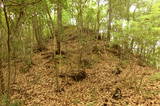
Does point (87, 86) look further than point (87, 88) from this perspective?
Yes

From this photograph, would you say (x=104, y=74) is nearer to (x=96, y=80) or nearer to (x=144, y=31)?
(x=96, y=80)

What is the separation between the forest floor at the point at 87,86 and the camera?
6434mm

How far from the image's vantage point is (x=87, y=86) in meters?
8.37

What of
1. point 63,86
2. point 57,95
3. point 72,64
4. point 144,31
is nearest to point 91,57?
point 72,64

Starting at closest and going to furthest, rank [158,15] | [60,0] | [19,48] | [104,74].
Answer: [60,0] < [158,15] < [104,74] < [19,48]

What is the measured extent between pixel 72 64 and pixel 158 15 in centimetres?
588

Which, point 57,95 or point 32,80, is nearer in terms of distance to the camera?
point 57,95

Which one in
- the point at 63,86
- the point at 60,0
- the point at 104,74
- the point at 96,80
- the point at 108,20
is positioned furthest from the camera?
the point at 108,20

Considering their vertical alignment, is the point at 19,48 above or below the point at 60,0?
below

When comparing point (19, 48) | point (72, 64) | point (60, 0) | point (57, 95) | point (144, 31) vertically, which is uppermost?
point (60, 0)

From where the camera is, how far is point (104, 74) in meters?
9.89

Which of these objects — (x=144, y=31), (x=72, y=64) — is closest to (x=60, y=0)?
(x=144, y=31)

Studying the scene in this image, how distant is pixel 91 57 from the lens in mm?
11883

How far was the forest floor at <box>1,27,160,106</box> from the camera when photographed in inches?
253
